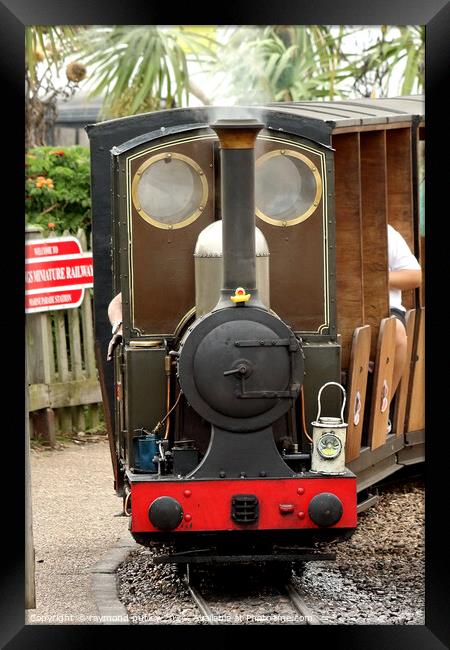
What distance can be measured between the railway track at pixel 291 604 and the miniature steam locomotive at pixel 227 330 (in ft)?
0.83

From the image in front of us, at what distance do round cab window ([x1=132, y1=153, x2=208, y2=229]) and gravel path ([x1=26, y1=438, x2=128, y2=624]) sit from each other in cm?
199

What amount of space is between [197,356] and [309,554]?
1.12 m

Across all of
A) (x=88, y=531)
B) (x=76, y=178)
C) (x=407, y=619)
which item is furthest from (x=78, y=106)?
(x=407, y=619)

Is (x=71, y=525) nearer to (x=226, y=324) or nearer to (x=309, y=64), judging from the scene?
(x=226, y=324)

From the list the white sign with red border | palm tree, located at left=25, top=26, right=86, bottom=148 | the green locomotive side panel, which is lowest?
the green locomotive side panel

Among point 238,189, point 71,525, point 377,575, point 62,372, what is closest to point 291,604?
point 377,575

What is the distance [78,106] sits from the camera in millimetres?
19156

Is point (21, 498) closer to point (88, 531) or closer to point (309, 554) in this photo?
A: point (309, 554)

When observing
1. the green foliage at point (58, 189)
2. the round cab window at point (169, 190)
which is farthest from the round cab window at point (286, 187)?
the green foliage at point (58, 189)

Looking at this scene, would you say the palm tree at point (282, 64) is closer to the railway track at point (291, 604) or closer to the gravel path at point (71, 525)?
the gravel path at point (71, 525)

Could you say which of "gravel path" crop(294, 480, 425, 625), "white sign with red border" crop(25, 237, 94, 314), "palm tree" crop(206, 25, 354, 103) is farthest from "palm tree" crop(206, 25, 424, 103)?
"gravel path" crop(294, 480, 425, 625)

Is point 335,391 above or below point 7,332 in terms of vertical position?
below

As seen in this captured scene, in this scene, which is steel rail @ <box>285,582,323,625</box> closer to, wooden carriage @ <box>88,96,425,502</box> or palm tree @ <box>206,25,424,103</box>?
wooden carriage @ <box>88,96,425,502</box>

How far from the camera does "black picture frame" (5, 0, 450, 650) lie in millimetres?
4609
